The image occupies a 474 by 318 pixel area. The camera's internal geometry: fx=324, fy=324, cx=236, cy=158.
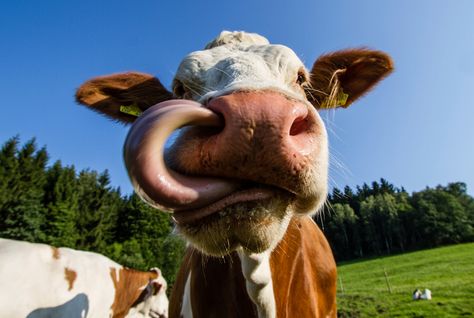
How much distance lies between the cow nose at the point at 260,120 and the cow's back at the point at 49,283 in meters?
6.24

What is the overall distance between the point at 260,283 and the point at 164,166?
4.66 feet

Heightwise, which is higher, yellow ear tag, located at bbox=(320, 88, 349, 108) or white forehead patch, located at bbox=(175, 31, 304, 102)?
yellow ear tag, located at bbox=(320, 88, 349, 108)

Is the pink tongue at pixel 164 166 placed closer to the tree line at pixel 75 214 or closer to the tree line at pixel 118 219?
the tree line at pixel 118 219

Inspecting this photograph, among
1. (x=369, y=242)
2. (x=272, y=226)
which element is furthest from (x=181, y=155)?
(x=369, y=242)

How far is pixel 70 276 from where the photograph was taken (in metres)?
6.54

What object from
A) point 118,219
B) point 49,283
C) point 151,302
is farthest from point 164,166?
point 118,219

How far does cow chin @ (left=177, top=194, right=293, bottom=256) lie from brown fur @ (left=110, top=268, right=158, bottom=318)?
7503mm

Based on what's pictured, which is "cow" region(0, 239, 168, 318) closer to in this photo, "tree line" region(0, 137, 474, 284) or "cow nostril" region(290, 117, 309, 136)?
"cow nostril" region(290, 117, 309, 136)

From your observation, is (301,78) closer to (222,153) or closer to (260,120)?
(260,120)

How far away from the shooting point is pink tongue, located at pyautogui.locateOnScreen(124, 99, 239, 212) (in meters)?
0.99

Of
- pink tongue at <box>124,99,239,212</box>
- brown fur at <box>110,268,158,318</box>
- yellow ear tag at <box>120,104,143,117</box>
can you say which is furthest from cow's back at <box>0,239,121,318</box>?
pink tongue at <box>124,99,239,212</box>

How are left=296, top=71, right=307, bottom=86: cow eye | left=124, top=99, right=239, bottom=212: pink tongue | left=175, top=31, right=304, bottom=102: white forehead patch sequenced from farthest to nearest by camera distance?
left=296, top=71, right=307, bottom=86: cow eye
left=175, top=31, right=304, bottom=102: white forehead patch
left=124, top=99, right=239, bottom=212: pink tongue

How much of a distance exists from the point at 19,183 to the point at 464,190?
102 meters

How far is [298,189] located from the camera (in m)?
1.25
